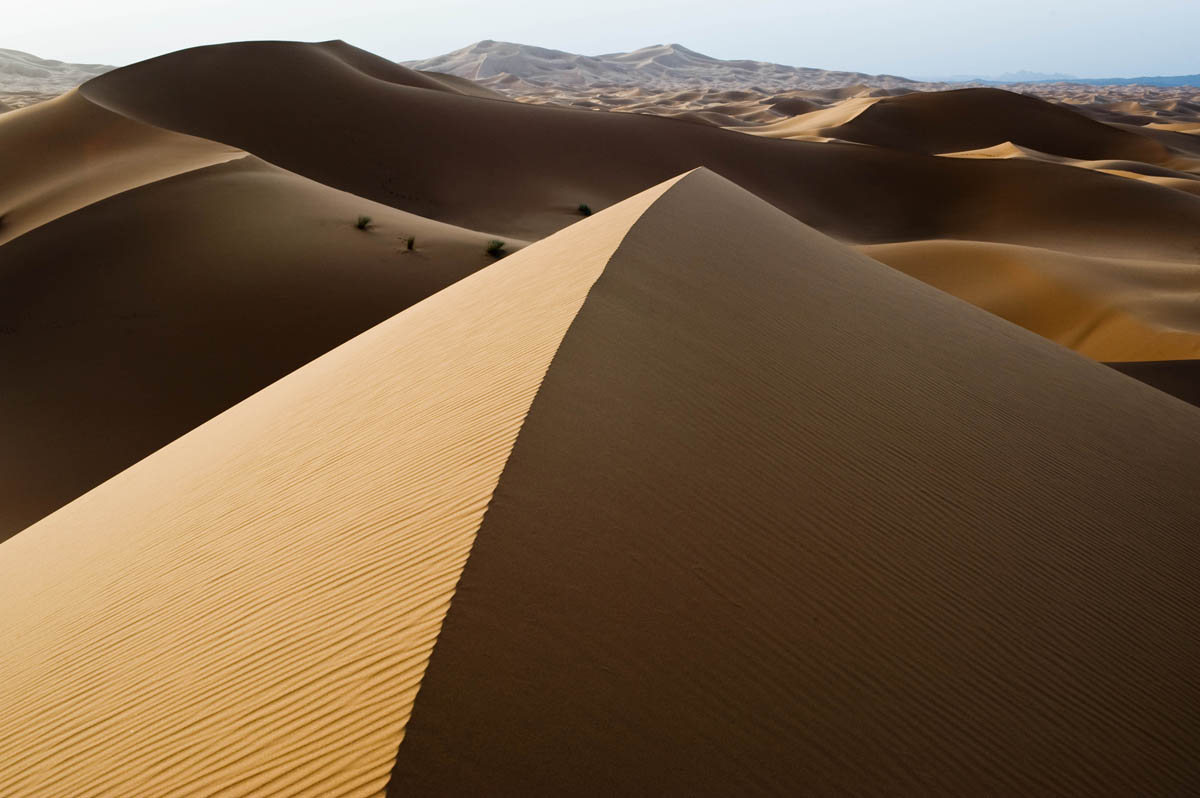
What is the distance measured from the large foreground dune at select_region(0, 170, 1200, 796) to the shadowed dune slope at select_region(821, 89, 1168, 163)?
38.9 meters

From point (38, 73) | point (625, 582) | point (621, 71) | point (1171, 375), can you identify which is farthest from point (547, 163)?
point (621, 71)

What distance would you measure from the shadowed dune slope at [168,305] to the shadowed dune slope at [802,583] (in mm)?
6431

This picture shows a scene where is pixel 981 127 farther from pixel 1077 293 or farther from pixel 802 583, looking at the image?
pixel 802 583

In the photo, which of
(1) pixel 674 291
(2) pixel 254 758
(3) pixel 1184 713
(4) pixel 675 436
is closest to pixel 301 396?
(1) pixel 674 291

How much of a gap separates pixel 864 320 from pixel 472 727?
470 cm

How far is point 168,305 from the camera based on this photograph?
36.9 feet

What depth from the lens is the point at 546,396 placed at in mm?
3793

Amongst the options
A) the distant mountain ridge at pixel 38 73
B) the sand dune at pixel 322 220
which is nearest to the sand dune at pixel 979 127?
the sand dune at pixel 322 220

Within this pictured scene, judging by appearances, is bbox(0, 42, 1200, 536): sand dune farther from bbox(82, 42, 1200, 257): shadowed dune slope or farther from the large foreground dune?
the large foreground dune

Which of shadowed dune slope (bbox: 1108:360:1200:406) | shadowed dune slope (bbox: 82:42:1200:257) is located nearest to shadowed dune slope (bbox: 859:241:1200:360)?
shadowed dune slope (bbox: 1108:360:1200:406)

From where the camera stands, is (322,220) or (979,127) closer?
(322,220)

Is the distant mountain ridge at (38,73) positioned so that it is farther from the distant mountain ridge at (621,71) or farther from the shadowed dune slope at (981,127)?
the shadowed dune slope at (981,127)

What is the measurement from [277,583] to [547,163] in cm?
2514

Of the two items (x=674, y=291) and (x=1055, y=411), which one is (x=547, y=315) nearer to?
(x=674, y=291)
